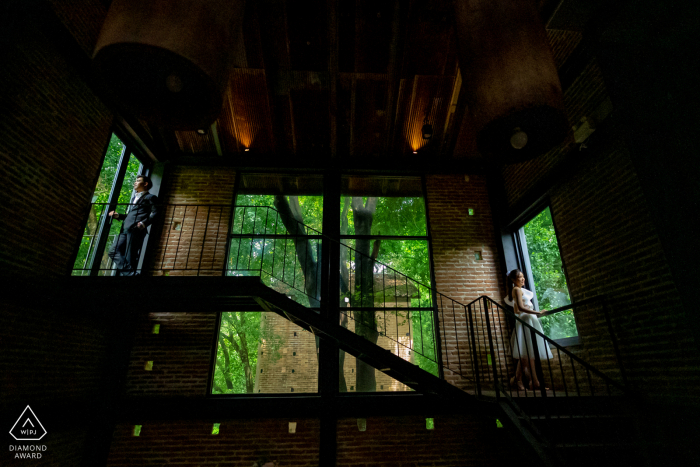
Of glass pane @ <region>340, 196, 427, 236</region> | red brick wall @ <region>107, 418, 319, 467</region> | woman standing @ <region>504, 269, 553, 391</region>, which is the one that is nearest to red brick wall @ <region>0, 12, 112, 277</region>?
red brick wall @ <region>107, 418, 319, 467</region>

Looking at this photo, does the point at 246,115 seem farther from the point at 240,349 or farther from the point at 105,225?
the point at 240,349

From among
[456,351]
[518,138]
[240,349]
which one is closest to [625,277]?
[518,138]

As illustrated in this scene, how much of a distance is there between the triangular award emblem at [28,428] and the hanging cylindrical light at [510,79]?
544cm

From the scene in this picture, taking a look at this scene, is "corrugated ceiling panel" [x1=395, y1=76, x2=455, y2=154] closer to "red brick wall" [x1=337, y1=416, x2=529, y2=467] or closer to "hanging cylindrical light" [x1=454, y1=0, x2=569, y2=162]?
"hanging cylindrical light" [x1=454, y1=0, x2=569, y2=162]

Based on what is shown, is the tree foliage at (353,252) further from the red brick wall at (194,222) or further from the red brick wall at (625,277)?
the red brick wall at (625,277)

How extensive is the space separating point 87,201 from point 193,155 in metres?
2.10

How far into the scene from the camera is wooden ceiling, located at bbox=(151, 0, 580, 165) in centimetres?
494

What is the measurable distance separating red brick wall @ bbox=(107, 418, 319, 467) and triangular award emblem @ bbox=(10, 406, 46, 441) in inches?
49.0

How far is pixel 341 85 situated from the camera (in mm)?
5680

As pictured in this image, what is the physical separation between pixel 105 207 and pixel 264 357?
131 inches

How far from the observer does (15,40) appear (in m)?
3.55

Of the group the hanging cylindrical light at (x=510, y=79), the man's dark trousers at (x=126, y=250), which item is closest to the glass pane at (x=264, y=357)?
the man's dark trousers at (x=126, y=250)

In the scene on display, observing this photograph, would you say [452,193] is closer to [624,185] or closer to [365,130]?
[365,130]

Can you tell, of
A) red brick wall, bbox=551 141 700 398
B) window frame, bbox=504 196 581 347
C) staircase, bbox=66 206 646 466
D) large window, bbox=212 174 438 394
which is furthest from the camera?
large window, bbox=212 174 438 394
